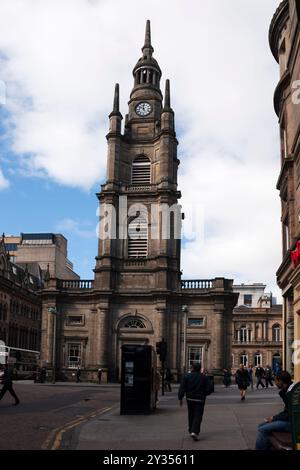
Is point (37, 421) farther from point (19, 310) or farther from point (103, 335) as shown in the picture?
point (19, 310)

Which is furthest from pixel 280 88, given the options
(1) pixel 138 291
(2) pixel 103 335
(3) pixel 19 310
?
(3) pixel 19 310

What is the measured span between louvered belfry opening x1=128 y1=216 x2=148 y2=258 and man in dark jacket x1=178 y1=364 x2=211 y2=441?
40.6 metres

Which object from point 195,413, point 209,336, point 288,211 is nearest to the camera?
point 195,413

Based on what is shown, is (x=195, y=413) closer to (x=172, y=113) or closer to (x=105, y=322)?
(x=105, y=322)

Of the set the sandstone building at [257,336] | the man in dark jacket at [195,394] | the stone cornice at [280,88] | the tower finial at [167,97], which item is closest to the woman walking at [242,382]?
the stone cornice at [280,88]

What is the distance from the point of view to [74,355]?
52531 mm

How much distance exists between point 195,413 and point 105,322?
1540 inches

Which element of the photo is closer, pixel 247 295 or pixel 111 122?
pixel 111 122

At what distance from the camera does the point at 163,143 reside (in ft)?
182

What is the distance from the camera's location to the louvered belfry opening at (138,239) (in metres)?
54.2

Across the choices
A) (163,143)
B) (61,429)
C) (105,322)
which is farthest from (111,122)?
(61,429)

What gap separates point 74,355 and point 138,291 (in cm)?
848

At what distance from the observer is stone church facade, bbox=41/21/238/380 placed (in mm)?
50875

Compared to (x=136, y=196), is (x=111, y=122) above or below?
above
